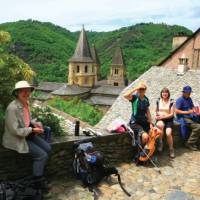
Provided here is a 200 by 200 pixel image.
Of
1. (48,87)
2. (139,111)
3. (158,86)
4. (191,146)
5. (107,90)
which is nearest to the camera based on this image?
(139,111)

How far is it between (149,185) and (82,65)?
175 ft

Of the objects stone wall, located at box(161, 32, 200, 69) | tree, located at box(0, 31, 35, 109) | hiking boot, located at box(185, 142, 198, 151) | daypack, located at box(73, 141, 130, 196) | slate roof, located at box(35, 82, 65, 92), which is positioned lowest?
slate roof, located at box(35, 82, 65, 92)

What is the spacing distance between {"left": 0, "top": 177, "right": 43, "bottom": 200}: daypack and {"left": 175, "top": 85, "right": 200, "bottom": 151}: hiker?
4.29 meters

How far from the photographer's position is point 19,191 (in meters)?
4.37

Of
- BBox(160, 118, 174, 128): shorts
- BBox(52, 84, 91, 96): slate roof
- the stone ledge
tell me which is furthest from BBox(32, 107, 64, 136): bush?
BBox(52, 84, 91, 96): slate roof

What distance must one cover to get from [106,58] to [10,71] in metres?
98.6

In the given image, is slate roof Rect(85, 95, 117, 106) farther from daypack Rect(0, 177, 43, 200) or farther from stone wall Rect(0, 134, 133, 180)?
daypack Rect(0, 177, 43, 200)

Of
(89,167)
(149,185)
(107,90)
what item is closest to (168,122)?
(149,185)

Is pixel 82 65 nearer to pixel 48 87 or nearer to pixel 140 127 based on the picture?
pixel 48 87

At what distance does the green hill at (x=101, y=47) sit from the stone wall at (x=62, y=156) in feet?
238

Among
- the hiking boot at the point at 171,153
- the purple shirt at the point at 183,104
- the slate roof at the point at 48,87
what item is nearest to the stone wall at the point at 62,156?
the hiking boot at the point at 171,153

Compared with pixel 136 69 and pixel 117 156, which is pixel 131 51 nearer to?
pixel 136 69

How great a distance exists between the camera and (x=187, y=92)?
7523mm

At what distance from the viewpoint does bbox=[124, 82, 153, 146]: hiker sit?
21.7ft
